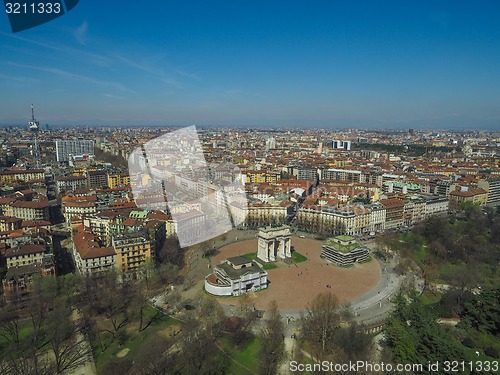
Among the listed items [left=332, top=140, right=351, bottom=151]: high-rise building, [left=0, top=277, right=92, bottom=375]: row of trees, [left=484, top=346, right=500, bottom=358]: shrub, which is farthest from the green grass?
[left=332, top=140, right=351, bottom=151]: high-rise building

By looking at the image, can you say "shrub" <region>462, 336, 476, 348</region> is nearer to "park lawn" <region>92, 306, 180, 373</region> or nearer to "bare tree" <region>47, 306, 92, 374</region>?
"park lawn" <region>92, 306, 180, 373</region>

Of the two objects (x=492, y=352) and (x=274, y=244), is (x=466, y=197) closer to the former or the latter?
(x=274, y=244)

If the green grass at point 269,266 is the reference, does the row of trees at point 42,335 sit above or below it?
above

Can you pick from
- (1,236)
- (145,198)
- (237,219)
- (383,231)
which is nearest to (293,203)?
(237,219)

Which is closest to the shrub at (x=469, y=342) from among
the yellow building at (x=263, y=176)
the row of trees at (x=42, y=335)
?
the row of trees at (x=42, y=335)

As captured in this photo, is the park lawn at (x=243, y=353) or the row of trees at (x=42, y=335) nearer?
the row of trees at (x=42, y=335)

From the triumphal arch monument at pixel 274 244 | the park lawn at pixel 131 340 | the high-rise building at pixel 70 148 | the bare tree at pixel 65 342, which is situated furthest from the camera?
the high-rise building at pixel 70 148

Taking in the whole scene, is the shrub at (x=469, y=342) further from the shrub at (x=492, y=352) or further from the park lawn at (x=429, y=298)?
the park lawn at (x=429, y=298)
